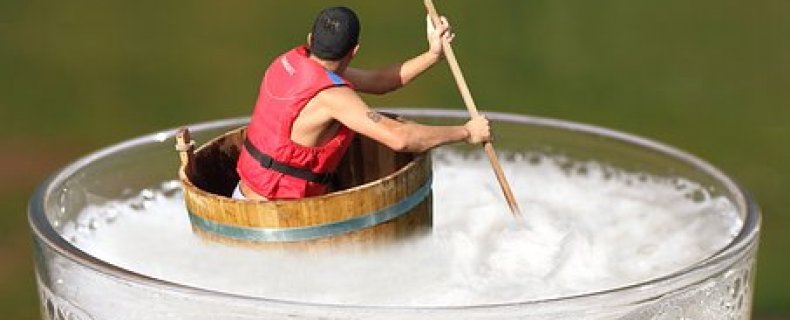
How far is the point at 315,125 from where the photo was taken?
29.5 inches

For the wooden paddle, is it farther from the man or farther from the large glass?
the large glass

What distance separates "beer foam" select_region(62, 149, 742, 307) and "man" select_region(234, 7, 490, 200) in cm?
5

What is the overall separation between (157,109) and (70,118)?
6.6 inches

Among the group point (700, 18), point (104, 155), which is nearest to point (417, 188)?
point (104, 155)

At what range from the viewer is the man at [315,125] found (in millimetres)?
744

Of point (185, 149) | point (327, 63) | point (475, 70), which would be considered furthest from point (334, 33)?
point (475, 70)

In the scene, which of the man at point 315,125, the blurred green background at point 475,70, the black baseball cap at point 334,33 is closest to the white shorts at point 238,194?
the man at point 315,125

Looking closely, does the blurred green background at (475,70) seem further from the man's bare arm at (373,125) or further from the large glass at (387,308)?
the man's bare arm at (373,125)

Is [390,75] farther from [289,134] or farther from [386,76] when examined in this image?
[289,134]

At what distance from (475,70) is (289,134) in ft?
4.85

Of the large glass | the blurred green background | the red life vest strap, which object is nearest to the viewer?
the large glass

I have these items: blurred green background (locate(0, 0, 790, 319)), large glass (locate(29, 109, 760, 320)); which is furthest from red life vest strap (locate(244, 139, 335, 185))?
blurred green background (locate(0, 0, 790, 319))

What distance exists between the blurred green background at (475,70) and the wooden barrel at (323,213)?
1.37 metres

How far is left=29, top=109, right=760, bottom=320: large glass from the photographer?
25.9 inches
